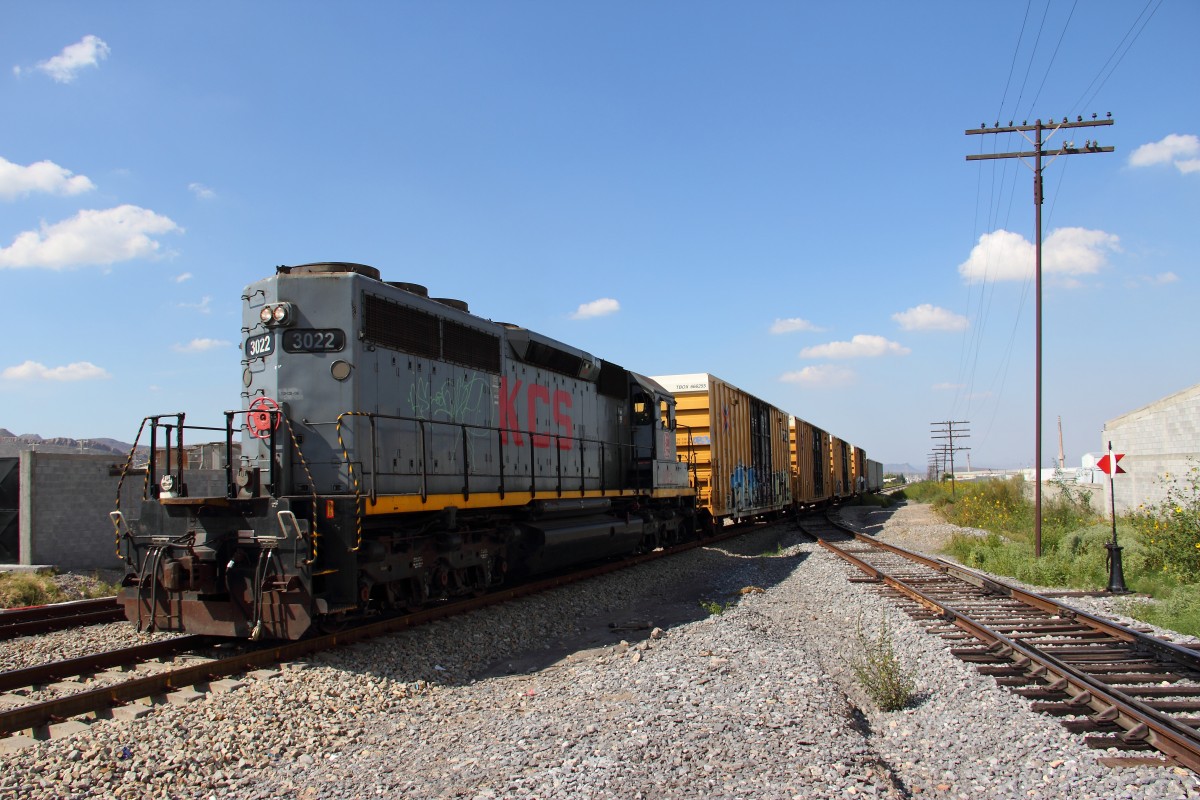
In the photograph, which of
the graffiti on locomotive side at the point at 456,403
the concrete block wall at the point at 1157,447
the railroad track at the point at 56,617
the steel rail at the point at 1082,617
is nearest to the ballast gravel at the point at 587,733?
the steel rail at the point at 1082,617

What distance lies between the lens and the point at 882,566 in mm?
14031

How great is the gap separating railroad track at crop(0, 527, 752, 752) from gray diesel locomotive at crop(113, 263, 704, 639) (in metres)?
0.23

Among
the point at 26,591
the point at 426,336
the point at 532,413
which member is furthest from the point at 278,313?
the point at 26,591

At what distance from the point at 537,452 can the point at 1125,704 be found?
7206 mm

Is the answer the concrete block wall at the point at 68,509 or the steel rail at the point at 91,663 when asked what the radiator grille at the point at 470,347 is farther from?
the concrete block wall at the point at 68,509

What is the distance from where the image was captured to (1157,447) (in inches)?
728

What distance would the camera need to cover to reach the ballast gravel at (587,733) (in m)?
4.17

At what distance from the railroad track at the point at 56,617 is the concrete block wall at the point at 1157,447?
1663 cm

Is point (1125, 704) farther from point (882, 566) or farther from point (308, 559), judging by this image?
point (882, 566)

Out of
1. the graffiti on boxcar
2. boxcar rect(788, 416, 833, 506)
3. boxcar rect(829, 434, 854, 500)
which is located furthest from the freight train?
boxcar rect(829, 434, 854, 500)

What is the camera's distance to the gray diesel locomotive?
21.7 ft

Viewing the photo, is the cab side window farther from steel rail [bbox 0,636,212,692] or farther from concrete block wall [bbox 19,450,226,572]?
steel rail [bbox 0,636,212,692]

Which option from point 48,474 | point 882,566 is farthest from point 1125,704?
point 48,474

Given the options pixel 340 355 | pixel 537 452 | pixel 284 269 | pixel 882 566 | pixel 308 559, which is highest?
pixel 284 269
